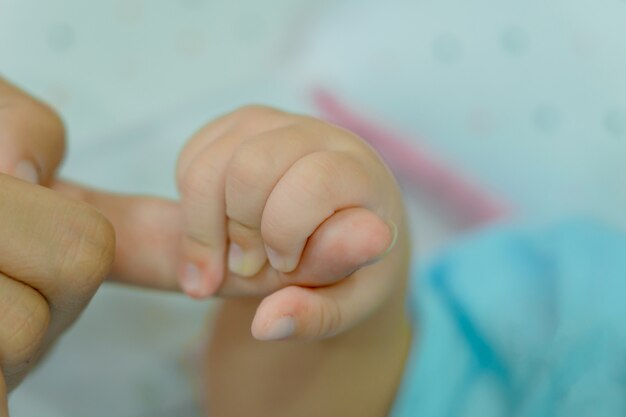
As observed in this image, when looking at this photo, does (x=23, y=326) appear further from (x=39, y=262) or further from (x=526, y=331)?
(x=526, y=331)

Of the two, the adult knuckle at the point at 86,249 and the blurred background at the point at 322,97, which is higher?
the adult knuckle at the point at 86,249

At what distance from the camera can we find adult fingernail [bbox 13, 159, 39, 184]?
47 centimetres

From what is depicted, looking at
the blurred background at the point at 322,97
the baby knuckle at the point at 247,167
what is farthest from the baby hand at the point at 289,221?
the blurred background at the point at 322,97

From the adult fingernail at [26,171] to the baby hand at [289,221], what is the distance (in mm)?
80

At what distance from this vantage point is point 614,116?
30.4 inches

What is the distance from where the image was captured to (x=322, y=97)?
3.03 ft

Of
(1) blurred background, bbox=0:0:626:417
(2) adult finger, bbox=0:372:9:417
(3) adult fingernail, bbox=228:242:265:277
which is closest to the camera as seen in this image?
(2) adult finger, bbox=0:372:9:417

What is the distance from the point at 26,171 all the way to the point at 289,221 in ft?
0.52

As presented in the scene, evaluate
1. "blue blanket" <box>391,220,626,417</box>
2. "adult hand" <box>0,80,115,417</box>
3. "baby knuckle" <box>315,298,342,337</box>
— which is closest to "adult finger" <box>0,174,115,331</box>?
"adult hand" <box>0,80,115,417</box>

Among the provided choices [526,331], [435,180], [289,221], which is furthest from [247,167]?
[435,180]

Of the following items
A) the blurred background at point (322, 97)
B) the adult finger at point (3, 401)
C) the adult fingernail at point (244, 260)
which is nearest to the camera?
the adult finger at point (3, 401)

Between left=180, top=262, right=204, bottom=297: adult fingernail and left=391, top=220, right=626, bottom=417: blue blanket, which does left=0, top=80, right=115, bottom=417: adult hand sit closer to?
left=180, top=262, right=204, bottom=297: adult fingernail

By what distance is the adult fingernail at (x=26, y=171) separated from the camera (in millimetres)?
466

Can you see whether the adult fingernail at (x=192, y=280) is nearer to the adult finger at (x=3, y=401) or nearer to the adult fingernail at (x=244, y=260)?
the adult fingernail at (x=244, y=260)
